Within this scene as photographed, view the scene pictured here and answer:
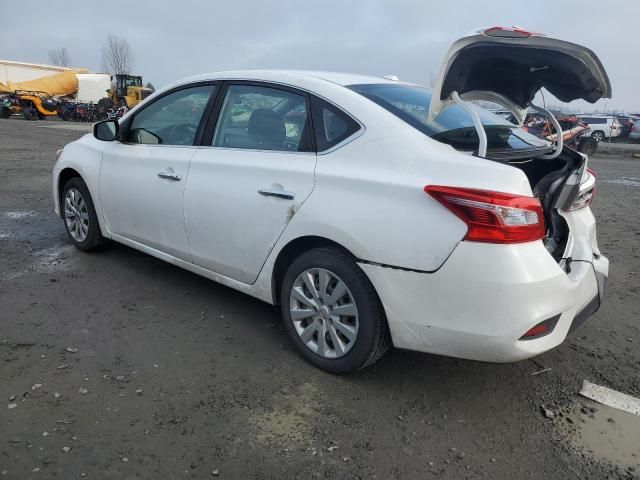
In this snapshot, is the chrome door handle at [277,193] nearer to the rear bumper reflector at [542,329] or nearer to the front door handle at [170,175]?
the front door handle at [170,175]

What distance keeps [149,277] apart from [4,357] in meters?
1.46

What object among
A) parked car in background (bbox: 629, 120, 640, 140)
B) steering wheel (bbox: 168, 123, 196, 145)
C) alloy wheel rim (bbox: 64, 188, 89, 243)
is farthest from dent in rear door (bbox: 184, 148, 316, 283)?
parked car in background (bbox: 629, 120, 640, 140)

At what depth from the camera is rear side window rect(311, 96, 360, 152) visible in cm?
293

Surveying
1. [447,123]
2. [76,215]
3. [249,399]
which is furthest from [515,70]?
[76,215]

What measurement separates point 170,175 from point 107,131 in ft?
3.74

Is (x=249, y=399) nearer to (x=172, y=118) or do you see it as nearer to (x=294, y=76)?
(x=294, y=76)

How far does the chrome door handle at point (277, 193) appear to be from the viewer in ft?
9.85

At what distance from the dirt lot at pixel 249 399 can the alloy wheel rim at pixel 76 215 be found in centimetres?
73

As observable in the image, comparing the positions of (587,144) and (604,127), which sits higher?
(587,144)

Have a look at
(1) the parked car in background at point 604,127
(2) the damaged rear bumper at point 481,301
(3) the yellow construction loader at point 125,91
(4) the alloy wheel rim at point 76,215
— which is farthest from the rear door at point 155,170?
(3) the yellow construction loader at point 125,91

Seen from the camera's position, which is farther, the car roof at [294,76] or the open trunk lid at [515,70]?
the car roof at [294,76]

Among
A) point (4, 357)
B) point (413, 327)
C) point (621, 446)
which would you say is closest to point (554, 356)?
point (621, 446)

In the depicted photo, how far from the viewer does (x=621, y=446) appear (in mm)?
2533

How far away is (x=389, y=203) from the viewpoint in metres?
2.61
